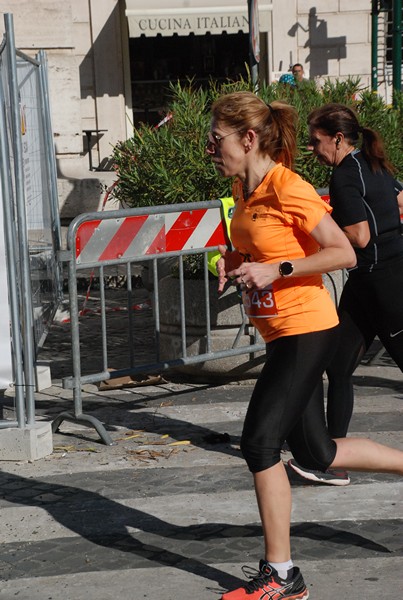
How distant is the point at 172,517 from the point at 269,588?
1.16 meters

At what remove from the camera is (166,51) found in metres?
20.1

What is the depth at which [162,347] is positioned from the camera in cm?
838

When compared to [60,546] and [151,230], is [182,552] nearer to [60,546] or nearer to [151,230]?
[60,546]

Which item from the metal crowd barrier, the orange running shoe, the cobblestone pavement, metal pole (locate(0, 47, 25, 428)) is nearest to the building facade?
the metal crowd barrier

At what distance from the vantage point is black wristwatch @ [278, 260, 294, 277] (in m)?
4.24

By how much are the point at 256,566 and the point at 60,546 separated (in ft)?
2.96

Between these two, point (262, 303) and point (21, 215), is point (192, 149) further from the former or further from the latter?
point (262, 303)

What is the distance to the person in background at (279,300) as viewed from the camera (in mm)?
4246

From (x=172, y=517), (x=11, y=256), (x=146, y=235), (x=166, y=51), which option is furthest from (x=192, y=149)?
(x=166, y=51)

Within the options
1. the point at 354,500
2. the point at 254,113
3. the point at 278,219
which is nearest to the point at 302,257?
the point at 278,219

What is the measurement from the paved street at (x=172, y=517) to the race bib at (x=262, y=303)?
1.05 metres

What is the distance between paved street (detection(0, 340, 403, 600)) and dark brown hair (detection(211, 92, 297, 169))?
1636 millimetres

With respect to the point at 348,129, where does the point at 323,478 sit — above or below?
below

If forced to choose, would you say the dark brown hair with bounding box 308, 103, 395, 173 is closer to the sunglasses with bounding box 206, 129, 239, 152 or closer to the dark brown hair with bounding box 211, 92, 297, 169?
the dark brown hair with bounding box 211, 92, 297, 169
